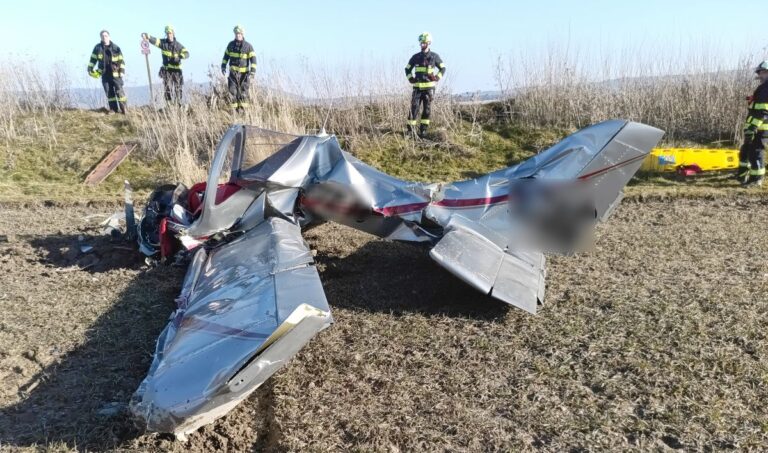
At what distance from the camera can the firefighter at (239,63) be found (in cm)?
1313

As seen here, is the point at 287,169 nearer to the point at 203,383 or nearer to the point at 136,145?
the point at 203,383

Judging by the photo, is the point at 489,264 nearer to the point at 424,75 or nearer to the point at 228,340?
the point at 228,340

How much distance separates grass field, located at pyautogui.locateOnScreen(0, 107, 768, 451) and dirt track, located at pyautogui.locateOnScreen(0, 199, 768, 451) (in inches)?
0.5

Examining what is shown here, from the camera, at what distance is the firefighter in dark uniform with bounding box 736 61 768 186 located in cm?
909

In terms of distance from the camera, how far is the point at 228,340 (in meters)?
2.90

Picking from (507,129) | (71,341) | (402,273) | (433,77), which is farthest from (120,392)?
(507,129)

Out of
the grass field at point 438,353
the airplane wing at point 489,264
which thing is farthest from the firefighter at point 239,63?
the airplane wing at point 489,264

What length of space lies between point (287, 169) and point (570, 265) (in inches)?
116

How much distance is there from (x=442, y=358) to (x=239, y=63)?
1098 cm

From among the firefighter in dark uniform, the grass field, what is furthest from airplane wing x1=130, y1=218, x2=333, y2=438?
the firefighter in dark uniform

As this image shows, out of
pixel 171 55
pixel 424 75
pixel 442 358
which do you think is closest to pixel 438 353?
Answer: pixel 442 358

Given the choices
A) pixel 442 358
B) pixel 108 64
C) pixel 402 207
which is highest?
pixel 108 64

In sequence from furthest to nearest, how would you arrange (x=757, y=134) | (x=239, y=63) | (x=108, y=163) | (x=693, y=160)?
(x=239, y=63)
(x=108, y=163)
(x=693, y=160)
(x=757, y=134)

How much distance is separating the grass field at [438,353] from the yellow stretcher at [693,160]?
10.1 feet
